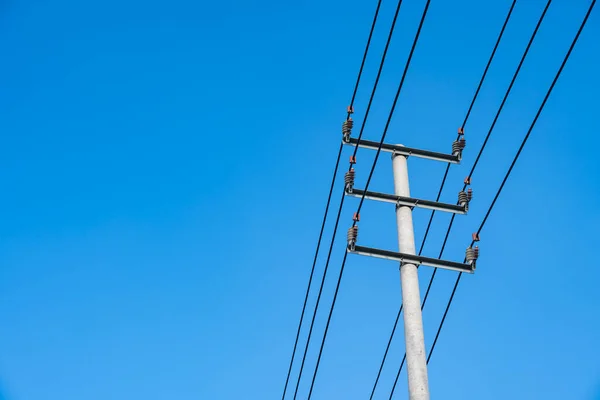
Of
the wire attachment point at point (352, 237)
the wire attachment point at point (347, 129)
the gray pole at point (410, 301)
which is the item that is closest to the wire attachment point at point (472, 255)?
the gray pole at point (410, 301)

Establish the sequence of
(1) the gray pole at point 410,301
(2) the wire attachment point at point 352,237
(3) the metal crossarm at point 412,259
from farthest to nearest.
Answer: (2) the wire attachment point at point 352,237 → (3) the metal crossarm at point 412,259 → (1) the gray pole at point 410,301

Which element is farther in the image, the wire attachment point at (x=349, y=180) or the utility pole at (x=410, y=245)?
the wire attachment point at (x=349, y=180)

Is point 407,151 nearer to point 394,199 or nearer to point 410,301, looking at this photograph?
point 394,199

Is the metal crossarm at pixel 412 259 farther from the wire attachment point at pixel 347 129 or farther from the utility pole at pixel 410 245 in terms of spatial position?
the wire attachment point at pixel 347 129

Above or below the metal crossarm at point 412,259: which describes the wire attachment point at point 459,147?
above

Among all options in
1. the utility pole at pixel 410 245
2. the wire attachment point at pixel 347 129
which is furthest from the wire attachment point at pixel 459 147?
the wire attachment point at pixel 347 129

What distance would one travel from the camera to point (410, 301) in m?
10.4

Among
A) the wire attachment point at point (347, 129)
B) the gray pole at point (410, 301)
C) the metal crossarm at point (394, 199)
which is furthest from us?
the wire attachment point at point (347, 129)

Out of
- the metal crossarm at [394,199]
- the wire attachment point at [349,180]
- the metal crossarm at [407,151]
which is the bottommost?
the metal crossarm at [394,199]

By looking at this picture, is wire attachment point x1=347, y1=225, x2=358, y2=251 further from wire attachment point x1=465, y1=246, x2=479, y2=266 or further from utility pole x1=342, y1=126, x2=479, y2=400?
wire attachment point x1=465, y1=246, x2=479, y2=266

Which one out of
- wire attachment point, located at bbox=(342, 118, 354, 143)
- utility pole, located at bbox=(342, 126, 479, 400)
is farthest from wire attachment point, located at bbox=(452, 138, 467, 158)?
wire attachment point, located at bbox=(342, 118, 354, 143)

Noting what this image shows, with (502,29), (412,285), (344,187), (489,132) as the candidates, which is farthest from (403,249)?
(502,29)

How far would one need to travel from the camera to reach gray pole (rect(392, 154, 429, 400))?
9.59m

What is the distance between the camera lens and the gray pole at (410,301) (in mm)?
9594
